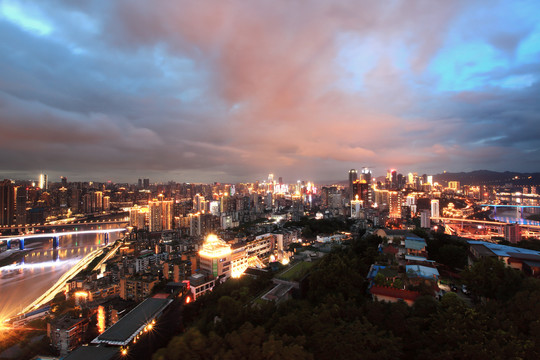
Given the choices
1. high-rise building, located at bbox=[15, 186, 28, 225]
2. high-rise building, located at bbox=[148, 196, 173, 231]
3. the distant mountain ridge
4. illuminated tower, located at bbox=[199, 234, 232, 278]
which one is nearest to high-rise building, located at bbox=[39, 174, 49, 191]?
high-rise building, located at bbox=[15, 186, 28, 225]

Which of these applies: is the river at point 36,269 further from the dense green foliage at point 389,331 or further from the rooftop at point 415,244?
the rooftop at point 415,244

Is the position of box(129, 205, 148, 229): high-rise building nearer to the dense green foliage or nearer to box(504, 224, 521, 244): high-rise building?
the dense green foliage

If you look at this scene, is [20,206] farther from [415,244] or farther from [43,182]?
[415,244]

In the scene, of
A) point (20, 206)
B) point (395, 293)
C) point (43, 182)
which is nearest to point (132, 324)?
point (395, 293)

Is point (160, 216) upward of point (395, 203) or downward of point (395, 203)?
downward

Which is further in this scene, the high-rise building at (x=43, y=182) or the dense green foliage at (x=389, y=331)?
the high-rise building at (x=43, y=182)

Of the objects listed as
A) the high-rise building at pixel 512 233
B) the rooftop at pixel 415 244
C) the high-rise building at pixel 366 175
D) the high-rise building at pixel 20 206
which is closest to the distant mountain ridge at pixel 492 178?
the high-rise building at pixel 366 175
